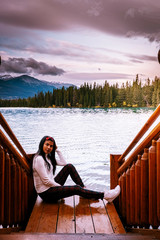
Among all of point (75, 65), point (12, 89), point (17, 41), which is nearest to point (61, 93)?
point (75, 65)

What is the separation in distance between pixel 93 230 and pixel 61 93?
8325 centimetres

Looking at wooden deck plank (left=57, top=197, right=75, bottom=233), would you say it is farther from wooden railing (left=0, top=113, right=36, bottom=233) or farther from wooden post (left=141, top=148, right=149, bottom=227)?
wooden post (left=141, top=148, right=149, bottom=227)

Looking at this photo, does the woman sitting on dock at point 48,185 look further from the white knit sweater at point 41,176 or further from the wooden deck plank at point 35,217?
the wooden deck plank at point 35,217

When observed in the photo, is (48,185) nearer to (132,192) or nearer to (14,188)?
(14,188)

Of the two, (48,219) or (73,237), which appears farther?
(48,219)

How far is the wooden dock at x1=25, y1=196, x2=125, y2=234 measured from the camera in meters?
2.56

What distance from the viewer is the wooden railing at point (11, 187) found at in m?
2.34

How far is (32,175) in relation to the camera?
330 cm

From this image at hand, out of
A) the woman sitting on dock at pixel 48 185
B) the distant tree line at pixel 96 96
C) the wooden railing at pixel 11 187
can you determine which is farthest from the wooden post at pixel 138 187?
the distant tree line at pixel 96 96

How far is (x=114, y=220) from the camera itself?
9.05 ft

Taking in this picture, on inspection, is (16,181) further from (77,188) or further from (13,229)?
(77,188)

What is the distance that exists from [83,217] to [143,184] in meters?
0.81

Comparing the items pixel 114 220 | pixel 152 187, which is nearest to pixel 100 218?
pixel 114 220

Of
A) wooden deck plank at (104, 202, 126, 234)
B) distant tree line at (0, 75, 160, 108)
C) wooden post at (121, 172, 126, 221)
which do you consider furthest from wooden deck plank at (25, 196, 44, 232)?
distant tree line at (0, 75, 160, 108)
